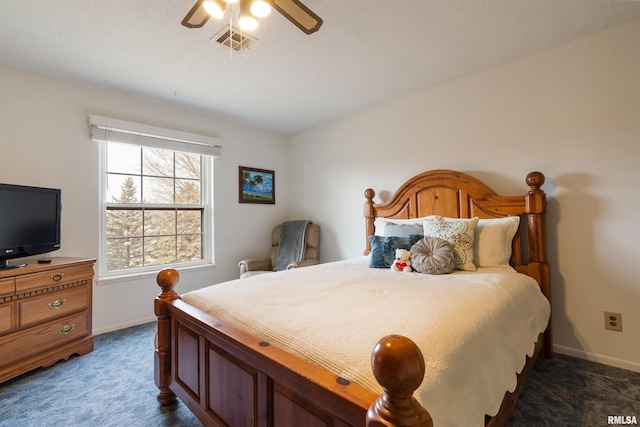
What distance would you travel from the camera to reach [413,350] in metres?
0.67

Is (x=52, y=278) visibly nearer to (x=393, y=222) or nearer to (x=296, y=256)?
(x=296, y=256)

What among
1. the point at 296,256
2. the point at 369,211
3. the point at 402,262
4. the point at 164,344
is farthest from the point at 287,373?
the point at 296,256

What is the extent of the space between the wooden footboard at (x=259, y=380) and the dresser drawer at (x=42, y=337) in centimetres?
110

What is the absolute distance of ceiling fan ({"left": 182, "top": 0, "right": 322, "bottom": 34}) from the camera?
52.0 inches

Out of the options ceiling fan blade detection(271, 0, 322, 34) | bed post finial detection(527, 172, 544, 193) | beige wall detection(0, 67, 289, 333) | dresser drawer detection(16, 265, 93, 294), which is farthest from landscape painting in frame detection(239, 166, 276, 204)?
bed post finial detection(527, 172, 544, 193)

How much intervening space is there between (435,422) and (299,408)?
1.32 feet

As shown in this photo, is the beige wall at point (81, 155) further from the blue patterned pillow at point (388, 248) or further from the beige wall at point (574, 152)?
the beige wall at point (574, 152)

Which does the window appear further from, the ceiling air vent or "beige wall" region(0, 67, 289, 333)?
the ceiling air vent

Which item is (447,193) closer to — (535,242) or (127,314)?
(535,242)

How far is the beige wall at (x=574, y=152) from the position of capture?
196 cm

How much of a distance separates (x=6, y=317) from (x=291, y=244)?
2496mm

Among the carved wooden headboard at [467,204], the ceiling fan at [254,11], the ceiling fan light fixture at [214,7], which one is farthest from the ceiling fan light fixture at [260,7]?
the carved wooden headboard at [467,204]

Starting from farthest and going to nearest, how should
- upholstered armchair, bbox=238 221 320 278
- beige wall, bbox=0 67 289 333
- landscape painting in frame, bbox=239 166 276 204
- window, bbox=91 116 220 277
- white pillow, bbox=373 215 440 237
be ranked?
1. landscape painting in frame, bbox=239 166 276 204
2. upholstered armchair, bbox=238 221 320 278
3. window, bbox=91 116 220 277
4. white pillow, bbox=373 215 440 237
5. beige wall, bbox=0 67 289 333

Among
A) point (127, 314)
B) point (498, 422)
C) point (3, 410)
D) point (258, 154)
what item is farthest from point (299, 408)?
point (258, 154)
